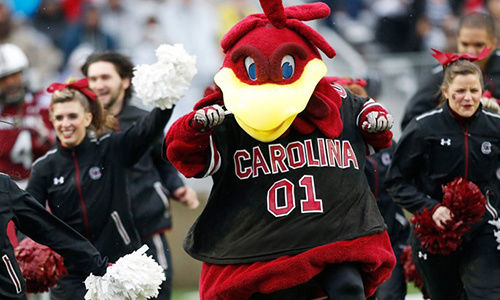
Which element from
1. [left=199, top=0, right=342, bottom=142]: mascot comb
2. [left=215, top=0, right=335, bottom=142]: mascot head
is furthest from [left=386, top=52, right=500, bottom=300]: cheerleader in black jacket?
[left=215, top=0, right=335, bottom=142]: mascot head

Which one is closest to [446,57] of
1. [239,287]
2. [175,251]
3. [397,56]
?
[239,287]

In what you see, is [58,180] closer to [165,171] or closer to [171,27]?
[165,171]

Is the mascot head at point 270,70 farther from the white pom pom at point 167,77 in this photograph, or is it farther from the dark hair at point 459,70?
the dark hair at point 459,70

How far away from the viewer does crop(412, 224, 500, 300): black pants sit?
741 centimetres

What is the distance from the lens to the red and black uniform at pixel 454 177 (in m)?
7.51

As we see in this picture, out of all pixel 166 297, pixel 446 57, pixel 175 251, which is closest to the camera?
pixel 446 57

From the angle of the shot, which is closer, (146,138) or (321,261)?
(321,261)

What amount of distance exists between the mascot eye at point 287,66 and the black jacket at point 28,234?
55.8 inches

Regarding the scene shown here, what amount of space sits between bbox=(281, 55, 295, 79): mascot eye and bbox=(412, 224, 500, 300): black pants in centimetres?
218

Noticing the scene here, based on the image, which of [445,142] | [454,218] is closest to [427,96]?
[445,142]

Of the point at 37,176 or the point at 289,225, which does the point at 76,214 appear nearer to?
the point at 37,176

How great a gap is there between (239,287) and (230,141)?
80 cm

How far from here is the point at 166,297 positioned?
27.6 feet

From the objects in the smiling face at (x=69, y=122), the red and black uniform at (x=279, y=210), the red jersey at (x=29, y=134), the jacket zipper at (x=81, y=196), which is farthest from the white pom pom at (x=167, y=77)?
the red jersey at (x=29, y=134)
